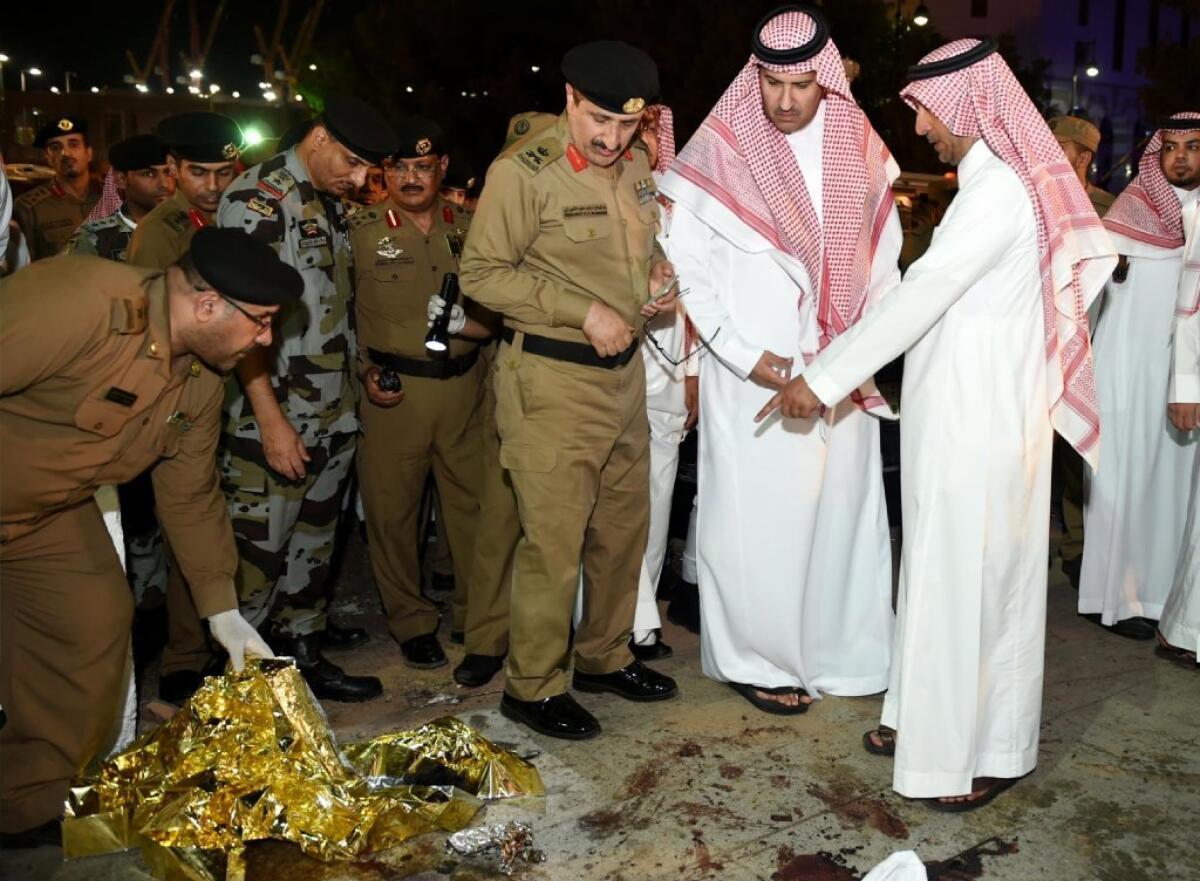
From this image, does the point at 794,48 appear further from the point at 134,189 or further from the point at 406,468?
the point at 134,189

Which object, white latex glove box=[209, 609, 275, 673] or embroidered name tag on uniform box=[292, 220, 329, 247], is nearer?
white latex glove box=[209, 609, 275, 673]

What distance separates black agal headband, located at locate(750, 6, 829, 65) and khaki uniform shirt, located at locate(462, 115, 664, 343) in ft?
1.95

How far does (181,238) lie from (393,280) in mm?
817

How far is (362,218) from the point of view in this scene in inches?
187

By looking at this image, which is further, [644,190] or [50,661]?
[644,190]

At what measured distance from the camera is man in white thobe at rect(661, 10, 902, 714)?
3.99 meters

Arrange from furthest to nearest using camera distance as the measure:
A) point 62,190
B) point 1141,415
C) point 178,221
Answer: point 62,190 → point 1141,415 → point 178,221

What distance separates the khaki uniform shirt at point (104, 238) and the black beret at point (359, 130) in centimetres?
141

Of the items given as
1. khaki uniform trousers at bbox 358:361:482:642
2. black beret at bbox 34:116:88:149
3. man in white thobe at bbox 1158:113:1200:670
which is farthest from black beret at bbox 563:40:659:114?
black beret at bbox 34:116:88:149

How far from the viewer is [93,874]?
123 inches

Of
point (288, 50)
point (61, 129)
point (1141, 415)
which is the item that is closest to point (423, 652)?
point (1141, 415)

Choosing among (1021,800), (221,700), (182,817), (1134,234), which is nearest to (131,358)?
(221,700)

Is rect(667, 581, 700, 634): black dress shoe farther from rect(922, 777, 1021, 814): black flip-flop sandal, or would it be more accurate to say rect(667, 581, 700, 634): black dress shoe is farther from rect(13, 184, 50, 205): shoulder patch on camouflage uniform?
rect(13, 184, 50, 205): shoulder patch on camouflage uniform

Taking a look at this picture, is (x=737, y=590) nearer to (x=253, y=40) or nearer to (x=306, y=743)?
(x=306, y=743)
